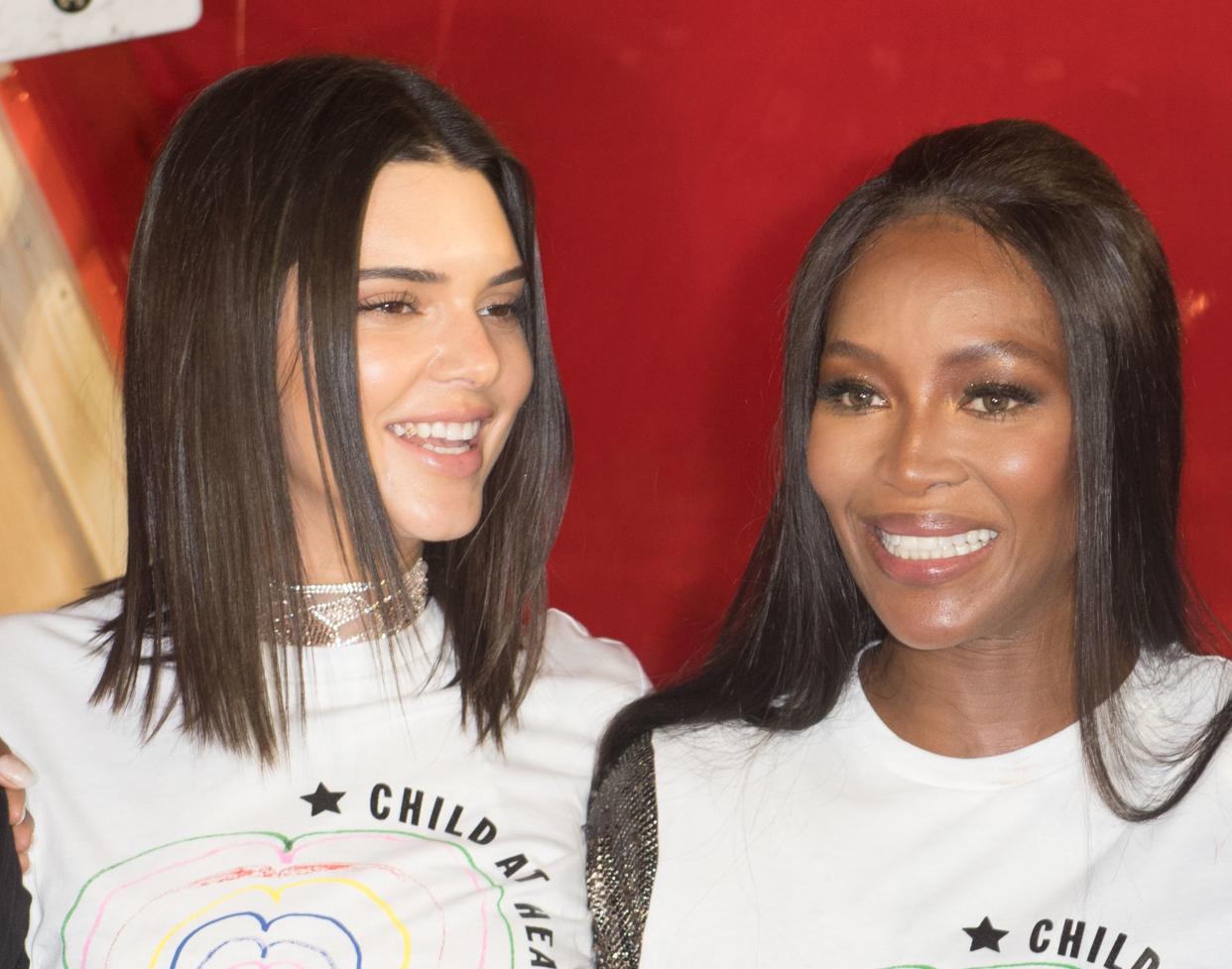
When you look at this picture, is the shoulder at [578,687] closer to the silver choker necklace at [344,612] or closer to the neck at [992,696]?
the silver choker necklace at [344,612]

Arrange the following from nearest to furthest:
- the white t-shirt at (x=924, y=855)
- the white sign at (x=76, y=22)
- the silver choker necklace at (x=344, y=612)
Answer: the white t-shirt at (x=924, y=855)
the silver choker necklace at (x=344, y=612)
the white sign at (x=76, y=22)

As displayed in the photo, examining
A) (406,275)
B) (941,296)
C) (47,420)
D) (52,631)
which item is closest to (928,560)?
(941,296)

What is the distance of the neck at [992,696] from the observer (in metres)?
1.66

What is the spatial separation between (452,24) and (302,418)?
3.10 feet

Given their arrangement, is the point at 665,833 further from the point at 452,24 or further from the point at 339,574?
the point at 452,24

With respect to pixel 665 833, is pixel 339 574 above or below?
above

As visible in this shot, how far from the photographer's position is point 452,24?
2.42 m

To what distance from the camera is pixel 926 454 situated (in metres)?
1.58

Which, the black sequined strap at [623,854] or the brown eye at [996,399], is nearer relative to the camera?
the brown eye at [996,399]

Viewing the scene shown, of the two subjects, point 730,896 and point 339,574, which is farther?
point 339,574

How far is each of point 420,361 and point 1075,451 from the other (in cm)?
64

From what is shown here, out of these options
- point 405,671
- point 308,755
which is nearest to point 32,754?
point 308,755

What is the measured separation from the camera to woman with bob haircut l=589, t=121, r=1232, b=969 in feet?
5.12

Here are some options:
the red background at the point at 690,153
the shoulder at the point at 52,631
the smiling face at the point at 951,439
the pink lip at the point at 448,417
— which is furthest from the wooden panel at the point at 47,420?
the smiling face at the point at 951,439
